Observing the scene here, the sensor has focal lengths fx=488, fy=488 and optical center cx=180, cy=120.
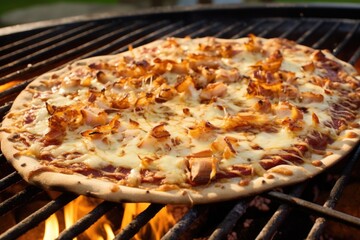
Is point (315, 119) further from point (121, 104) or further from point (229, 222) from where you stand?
point (121, 104)

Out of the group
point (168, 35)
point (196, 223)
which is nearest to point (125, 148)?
point (196, 223)

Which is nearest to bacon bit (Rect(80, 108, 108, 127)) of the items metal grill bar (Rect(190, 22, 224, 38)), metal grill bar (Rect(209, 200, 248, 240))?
metal grill bar (Rect(209, 200, 248, 240))

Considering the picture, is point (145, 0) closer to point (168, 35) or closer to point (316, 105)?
point (168, 35)

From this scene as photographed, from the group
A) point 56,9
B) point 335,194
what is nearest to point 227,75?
point 335,194

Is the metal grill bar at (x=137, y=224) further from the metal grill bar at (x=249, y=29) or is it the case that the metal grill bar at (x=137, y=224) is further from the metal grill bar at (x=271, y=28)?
the metal grill bar at (x=271, y=28)

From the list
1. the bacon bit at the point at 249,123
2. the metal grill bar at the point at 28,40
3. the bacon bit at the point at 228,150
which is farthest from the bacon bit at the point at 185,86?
the metal grill bar at the point at 28,40
